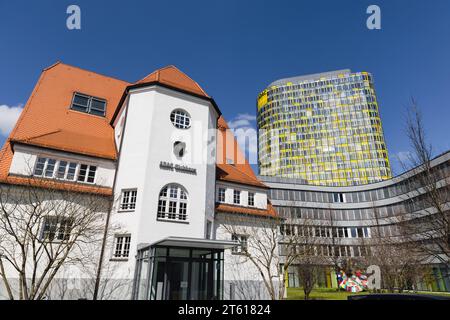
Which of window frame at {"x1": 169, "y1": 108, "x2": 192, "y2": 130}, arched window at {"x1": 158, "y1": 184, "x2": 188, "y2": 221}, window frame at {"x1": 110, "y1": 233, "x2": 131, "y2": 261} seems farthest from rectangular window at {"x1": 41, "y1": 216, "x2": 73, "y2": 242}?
window frame at {"x1": 169, "y1": 108, "x2": 192, "y2": 130}

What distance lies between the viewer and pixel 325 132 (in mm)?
95062

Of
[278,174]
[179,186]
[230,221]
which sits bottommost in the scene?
[230,221]

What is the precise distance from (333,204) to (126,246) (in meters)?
55.6

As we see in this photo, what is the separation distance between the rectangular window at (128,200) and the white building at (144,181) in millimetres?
64

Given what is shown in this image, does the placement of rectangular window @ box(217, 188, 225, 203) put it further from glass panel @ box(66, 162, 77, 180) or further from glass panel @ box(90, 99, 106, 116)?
glass panel @ box(90, 99, 106, 116)

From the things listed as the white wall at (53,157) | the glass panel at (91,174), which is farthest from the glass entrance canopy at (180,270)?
the glass panel at (91,174)

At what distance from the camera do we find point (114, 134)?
2270cm

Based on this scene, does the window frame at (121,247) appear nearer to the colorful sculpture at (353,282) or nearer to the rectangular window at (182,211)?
the rectangular window at (182,211)

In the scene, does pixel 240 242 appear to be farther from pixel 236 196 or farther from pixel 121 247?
pixel 121 247

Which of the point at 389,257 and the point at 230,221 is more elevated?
the point at 230,221

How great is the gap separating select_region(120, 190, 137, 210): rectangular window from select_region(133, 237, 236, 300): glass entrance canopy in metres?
3.01

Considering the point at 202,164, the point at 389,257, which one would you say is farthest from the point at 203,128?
the point at 389,257

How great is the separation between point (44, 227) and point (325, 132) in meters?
91.9
